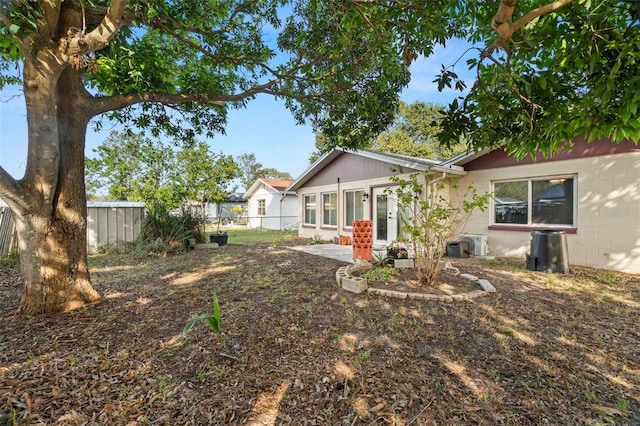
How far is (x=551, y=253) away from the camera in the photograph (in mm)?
6219

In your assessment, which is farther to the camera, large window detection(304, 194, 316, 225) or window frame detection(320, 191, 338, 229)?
large window detection(304, 194, 316, 225)

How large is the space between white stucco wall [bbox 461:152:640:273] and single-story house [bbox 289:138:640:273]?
0.01 m

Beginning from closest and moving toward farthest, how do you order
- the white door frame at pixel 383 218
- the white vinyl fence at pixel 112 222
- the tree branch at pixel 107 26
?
the tree branch at pixel 107 26
the white vinyl fence at pixel 112 222
the white door frame at pixel 383 218

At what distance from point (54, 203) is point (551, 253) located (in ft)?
27.5

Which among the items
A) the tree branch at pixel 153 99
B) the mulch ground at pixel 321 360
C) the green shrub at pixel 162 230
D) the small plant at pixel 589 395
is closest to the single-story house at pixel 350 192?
the tree branch at pixel 153 99

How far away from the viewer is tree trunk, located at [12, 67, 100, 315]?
316 centimetres

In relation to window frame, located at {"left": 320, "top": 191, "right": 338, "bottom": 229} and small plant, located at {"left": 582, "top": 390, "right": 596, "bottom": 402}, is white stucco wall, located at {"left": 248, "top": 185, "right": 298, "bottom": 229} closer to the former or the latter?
window frame, located at {"left": 320, "top": 191, "right": 338, "bottom": 229}

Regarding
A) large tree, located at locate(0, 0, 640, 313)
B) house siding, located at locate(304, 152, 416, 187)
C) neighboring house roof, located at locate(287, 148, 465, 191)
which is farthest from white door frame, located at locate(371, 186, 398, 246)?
large tree, located at locate(0, 0, 640, 313)

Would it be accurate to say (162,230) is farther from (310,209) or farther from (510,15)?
(510,15)

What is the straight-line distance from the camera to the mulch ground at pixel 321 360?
197cm

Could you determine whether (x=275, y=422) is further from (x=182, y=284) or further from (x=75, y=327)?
(x=182, y=284)

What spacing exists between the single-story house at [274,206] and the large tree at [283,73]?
1422 centimetres

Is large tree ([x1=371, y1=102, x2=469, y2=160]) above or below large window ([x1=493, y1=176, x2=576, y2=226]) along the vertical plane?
above

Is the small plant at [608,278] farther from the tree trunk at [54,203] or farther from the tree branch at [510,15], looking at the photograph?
the tree trunk at [54,203]
